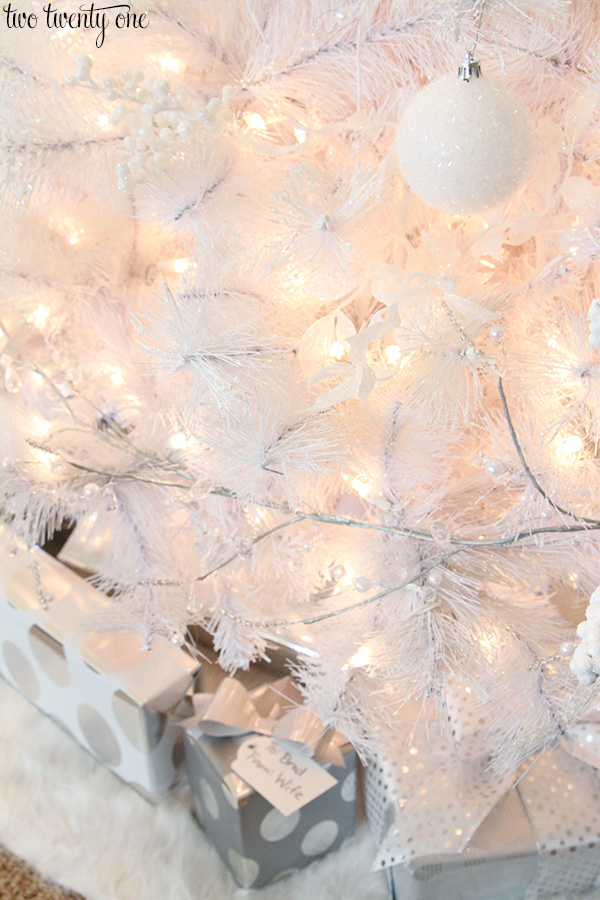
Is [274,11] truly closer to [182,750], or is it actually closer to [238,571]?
[238,571]

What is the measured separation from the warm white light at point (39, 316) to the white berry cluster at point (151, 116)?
286 millimetres

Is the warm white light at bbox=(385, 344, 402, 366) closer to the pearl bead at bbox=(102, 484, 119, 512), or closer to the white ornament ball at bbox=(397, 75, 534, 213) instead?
the white ornament ball at bbox=(397, 75, 534, 213)

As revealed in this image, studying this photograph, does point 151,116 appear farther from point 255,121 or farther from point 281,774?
point 281,774

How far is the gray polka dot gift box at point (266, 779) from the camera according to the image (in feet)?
2.37

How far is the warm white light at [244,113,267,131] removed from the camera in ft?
2.01

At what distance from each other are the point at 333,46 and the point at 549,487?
0.39 meters

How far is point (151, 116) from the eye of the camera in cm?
52

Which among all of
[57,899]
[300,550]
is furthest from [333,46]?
[57,899]

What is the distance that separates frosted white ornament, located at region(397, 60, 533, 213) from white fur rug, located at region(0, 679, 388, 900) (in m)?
0.75

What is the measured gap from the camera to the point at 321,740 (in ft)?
2.49

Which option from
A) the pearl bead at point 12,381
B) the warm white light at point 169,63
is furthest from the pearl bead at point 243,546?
the warm white light at point 169,63

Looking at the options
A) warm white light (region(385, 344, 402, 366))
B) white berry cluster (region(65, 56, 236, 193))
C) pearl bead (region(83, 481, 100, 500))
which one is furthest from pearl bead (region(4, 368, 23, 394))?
warm white light (region(385, 344, 402, 366))

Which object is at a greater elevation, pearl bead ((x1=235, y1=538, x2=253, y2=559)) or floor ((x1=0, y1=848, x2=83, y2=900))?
pearl bead ((x1=235, y1=538, x2=253, y2=559))

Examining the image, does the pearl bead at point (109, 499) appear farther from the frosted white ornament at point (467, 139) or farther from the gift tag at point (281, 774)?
the frosted white ornament at point (467, 139)
